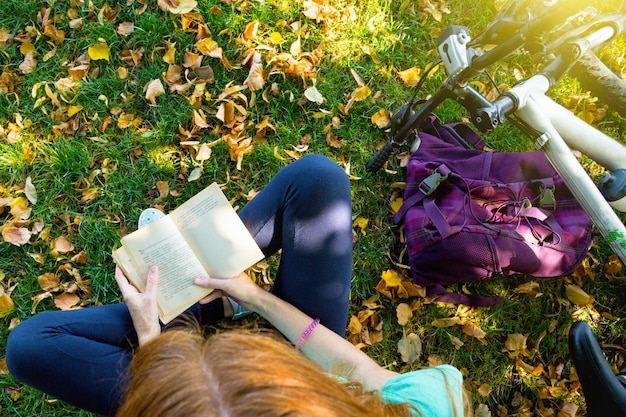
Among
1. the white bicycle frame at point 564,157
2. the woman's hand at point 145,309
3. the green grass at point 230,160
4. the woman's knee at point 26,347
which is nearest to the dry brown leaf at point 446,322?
the green grass at point 230,160

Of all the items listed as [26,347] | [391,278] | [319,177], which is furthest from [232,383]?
[391,278]

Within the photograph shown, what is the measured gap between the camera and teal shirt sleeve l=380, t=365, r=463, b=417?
4.17ft

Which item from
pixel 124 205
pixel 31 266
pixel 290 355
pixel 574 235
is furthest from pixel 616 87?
pixel 31 266

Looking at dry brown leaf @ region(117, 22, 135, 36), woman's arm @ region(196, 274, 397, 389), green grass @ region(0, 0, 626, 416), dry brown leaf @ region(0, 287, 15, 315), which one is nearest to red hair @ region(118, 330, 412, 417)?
woman's arm @ region(196, 274, 397, 389)

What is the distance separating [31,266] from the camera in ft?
7.16

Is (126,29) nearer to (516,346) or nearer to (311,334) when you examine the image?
(311,334)

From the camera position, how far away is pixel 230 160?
238 cm

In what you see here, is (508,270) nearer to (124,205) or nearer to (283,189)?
(283,189)

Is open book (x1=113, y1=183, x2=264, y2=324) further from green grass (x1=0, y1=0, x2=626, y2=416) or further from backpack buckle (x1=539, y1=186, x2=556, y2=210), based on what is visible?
backpack buckle (x1=539, y1=186, x2=556, y2=210)

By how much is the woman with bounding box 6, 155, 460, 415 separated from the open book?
0.04 meters

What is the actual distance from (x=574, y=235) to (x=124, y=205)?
224 cm

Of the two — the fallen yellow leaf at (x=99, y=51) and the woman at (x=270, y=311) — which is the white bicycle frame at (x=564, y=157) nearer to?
the woman at (x=270, y=311)

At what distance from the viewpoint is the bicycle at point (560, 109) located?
5.06 feet

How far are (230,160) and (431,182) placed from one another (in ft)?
3.47
